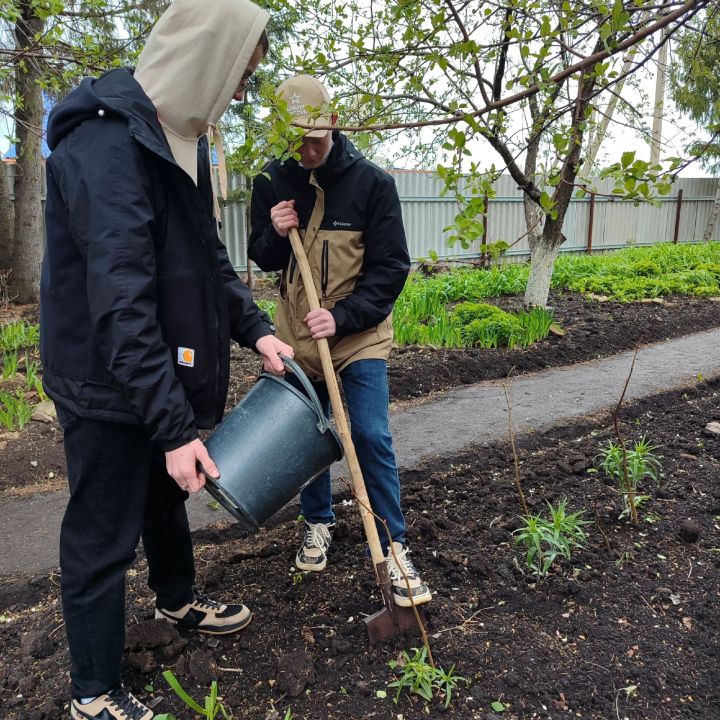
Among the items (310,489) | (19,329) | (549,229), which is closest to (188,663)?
(310,489)

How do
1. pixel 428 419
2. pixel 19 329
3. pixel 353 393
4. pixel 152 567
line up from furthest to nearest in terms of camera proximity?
pixel 19 329, pixel 428 419, pixel 353 393, pixel 152 567

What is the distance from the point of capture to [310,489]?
270 cm

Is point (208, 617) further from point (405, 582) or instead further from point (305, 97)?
point (305, 97)

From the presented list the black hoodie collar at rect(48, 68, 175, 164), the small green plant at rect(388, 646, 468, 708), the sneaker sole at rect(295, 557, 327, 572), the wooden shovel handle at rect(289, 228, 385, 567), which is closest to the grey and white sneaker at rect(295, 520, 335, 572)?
the sneaker sole at rect(295, 557, 327, 572)

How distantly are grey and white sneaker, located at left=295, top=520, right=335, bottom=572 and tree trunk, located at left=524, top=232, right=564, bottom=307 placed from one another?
4805mm

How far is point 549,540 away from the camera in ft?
8.17

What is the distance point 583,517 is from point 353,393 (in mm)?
1242

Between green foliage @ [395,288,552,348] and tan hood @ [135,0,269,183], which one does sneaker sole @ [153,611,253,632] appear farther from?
green foliage @ [395,288,552,348]

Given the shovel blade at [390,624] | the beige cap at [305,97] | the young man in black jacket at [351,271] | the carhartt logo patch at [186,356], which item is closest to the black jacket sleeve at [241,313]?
the young man in black jacket at [351,271]

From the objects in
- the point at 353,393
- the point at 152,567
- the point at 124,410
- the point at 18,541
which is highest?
the point at 124,410

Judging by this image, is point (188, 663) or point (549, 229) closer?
point (188, 663)

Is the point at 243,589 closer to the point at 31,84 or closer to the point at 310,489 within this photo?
the point at 310,489

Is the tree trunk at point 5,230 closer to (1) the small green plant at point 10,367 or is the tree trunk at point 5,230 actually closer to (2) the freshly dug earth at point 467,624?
(1) the small green plant at point 10,367

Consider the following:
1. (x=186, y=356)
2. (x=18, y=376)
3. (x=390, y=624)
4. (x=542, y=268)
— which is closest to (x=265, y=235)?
(x=186, y=356)
